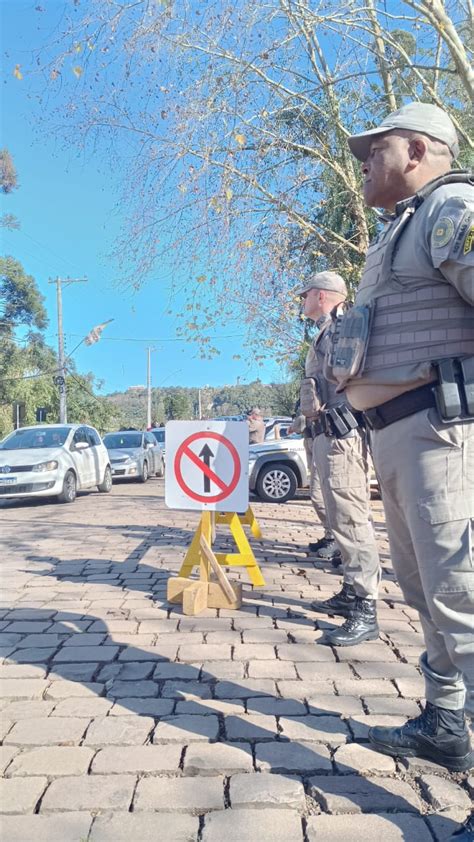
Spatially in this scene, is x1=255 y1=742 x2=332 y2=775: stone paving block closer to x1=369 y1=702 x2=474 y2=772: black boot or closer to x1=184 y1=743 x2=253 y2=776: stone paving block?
x1=184 y1=743 x2=253 y2=776: stone paving block

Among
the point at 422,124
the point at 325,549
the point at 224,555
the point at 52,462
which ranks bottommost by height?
the point at 325,549

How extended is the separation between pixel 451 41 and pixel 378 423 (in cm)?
527

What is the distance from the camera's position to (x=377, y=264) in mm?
2242

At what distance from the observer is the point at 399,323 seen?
85.0 inches

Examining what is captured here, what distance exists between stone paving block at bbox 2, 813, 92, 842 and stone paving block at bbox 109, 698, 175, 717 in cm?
71

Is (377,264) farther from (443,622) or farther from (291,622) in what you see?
(291,622)

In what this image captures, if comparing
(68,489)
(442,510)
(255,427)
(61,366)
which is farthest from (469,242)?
(61,366)

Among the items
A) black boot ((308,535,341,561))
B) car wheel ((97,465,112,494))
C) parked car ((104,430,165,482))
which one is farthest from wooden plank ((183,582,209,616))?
parked car ((104,430,165,482))

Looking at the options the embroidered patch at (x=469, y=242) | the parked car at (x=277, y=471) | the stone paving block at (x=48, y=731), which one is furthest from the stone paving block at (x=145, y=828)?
the parked car at (x=277, y=471)

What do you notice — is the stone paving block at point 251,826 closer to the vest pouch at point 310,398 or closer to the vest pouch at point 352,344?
the vest pouch at point 352,344

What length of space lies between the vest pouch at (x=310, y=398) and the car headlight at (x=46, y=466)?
8.35 m

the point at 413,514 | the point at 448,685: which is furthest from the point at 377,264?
the point at 448,685

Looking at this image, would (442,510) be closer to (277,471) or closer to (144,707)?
(144,707)

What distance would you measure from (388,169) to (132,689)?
100 inches
